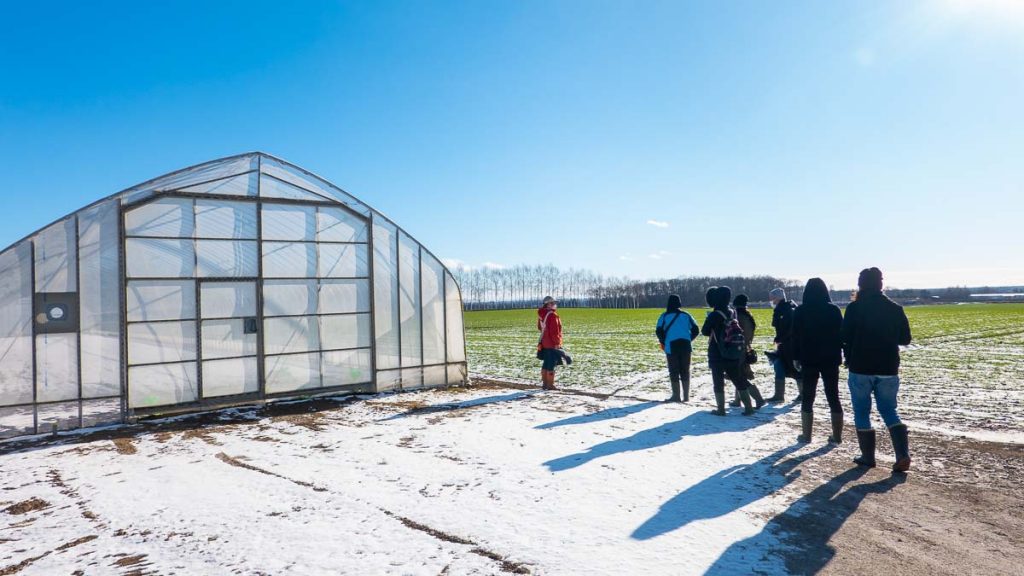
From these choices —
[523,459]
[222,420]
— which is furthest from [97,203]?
[523,459]

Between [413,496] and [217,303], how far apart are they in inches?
287

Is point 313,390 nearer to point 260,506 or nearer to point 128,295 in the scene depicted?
point 128,295

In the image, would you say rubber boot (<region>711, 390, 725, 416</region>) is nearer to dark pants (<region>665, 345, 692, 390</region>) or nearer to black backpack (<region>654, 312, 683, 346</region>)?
dark pants (<region>665, 345, 692, 390</region>)

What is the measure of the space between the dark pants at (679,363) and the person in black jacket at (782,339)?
5.24ft

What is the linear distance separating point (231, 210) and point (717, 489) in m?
10.2

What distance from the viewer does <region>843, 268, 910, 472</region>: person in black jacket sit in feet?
20.0

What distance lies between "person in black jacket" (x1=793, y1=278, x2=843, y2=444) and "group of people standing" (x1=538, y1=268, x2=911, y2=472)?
12mm

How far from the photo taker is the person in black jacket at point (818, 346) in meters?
7.02

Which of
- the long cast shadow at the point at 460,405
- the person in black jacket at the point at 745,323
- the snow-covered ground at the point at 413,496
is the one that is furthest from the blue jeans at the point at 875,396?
the long cast shadow at the point at 460,405

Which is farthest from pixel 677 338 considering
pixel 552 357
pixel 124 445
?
pixel 124 445

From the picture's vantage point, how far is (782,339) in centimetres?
931

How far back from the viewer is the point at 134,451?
7.51 m

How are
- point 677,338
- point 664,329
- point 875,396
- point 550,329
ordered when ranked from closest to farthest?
point 875,396 → point 677,338 → point 664,329 → point 550,329

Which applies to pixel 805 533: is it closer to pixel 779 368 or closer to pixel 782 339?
pixel 782 339
